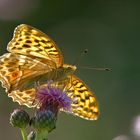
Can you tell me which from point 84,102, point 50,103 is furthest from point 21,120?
point 84,102

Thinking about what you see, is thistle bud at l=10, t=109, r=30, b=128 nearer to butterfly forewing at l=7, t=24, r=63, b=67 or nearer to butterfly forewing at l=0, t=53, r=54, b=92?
butterfly forewing at l=0, t=53, r=54, b=92

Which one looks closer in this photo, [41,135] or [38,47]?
[41,135]

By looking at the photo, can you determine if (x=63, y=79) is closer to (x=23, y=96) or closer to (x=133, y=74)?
(x=23, y=96)

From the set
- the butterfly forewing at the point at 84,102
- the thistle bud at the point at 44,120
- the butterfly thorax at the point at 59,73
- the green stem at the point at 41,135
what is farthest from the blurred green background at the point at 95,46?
the green stem at the point at 41,135

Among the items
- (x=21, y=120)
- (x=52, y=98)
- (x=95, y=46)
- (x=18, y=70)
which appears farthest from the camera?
(x=95, y=46)

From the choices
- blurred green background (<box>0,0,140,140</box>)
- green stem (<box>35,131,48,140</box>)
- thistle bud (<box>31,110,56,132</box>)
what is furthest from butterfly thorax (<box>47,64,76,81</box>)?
blurred green background (<box>0,0,140,140</box>)

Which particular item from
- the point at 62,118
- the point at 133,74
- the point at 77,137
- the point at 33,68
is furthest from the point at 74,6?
the point at 33,68

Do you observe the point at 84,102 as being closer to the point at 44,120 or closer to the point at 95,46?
the point at 44,120
